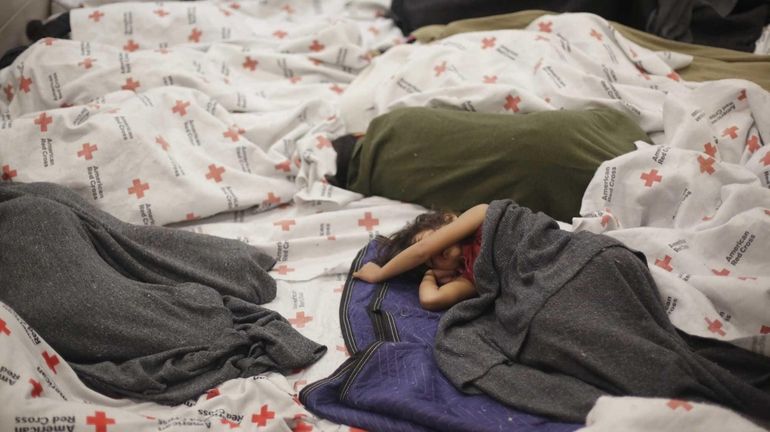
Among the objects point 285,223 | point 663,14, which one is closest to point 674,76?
point 663,14

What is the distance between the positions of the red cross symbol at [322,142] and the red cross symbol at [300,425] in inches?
32.0

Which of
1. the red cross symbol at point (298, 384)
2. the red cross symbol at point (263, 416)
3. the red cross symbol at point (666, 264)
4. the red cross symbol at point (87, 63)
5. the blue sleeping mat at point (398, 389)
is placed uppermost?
the red cross symbol at point (87, 63)

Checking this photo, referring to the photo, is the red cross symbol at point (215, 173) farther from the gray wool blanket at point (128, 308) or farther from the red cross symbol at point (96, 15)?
the red cross symbol at point (96, 15)

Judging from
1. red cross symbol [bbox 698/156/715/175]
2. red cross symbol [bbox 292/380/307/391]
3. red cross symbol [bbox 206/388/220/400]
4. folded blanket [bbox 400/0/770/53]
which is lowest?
red cross symbol [bbox 292/380/307/391]

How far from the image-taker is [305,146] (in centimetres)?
176

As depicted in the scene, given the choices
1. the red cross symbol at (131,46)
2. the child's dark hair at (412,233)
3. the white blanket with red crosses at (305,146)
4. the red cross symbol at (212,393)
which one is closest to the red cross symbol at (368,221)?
the white blanket with red crosses at (305,146)

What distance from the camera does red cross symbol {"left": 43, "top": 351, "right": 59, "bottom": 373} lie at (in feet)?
3.70

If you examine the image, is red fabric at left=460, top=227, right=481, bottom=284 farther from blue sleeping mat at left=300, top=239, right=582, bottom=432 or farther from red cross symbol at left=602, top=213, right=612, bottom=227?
red cross symbol at left=602, top=213, right=612, bottom=227

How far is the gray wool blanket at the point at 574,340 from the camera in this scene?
1.05 metres

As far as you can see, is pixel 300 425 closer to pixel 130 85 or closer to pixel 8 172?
pixel 8 172

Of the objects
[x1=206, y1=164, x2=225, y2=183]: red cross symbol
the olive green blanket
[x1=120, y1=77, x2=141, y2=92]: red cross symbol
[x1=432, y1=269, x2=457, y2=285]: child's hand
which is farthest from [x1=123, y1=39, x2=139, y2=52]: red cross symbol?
[x1=432, y1=269, x2=457, y2=285]: child's hand

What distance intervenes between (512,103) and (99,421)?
1.22 metres

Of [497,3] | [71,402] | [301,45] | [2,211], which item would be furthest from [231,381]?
[497,3]

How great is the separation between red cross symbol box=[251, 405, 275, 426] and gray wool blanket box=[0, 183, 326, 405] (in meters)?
0.11
